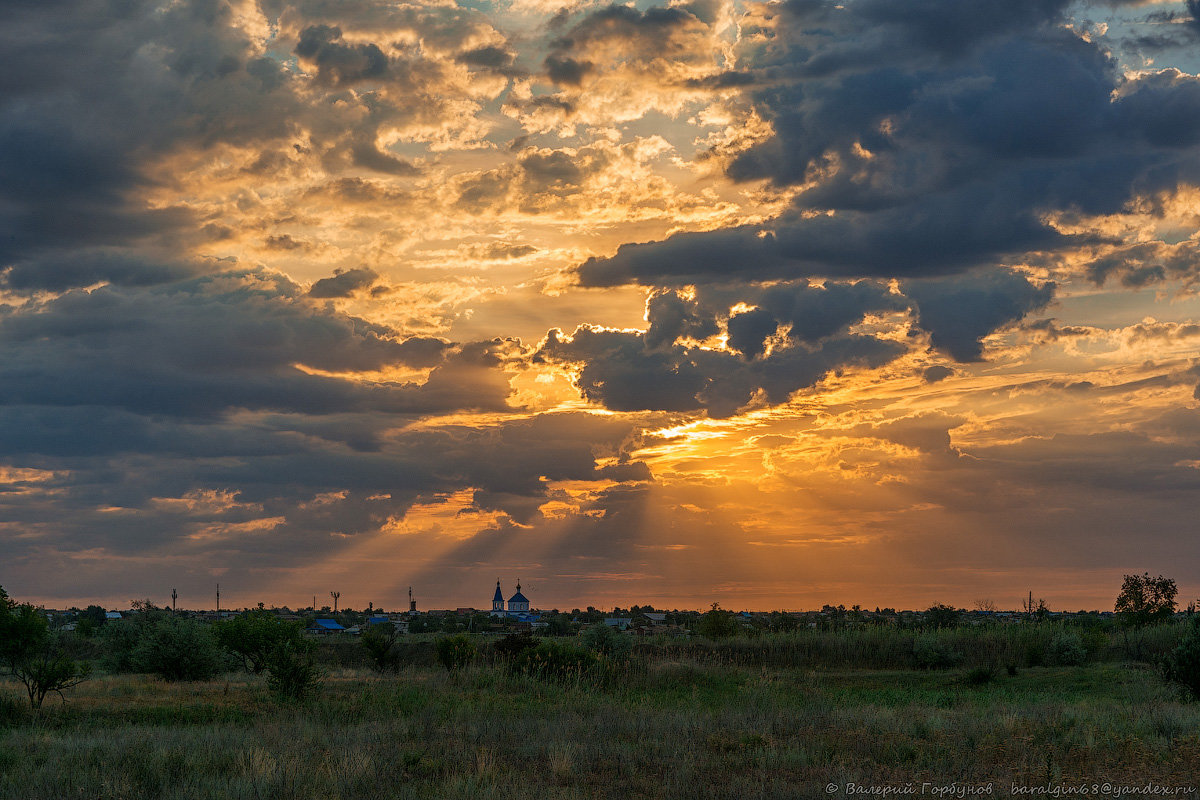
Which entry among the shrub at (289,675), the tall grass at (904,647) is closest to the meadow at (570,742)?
the shrub at (289,675)

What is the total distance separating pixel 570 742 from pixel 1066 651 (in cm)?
3076

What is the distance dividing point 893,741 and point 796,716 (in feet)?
11.9

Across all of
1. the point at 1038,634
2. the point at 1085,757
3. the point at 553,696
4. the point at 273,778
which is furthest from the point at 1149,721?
the point at 1038,634

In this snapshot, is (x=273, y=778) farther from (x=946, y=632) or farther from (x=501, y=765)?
(x=946, y=632)

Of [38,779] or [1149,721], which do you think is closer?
[38,779]

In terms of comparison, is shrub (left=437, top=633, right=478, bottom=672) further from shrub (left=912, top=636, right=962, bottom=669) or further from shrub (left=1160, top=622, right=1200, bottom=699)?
shrub (left=1160, top=622, right=1200, bottom=699)

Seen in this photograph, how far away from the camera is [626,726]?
18281mm

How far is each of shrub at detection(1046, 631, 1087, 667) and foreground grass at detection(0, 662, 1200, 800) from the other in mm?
13700

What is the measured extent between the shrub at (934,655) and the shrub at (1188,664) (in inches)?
695

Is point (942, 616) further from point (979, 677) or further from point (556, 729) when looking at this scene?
point (556, 729)

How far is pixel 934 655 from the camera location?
4100 cm

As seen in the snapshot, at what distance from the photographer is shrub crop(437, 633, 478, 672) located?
34969 millimetres

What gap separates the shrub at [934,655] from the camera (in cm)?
4100

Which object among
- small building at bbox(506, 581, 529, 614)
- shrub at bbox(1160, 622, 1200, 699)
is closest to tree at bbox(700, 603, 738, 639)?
shrub at bbox(1160, 622, 1200, 699)
